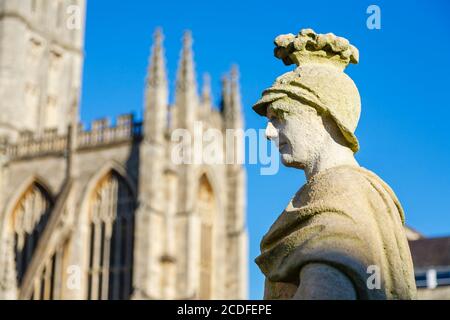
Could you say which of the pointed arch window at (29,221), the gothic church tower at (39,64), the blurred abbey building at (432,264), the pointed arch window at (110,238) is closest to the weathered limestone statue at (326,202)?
the blurred abbey building at (432,264)

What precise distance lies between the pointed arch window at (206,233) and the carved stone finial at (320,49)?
92.3ft

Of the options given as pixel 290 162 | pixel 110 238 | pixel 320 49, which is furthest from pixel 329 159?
pixel 110 238

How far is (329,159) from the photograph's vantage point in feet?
8.38

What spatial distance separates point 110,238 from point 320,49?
2710cm

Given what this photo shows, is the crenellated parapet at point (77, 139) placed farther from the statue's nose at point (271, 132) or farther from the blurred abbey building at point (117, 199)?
the statue's nose at point (271, 132)

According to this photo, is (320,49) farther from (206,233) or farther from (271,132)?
(206,233)

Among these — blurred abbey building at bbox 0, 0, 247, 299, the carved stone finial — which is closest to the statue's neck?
the carved stone finial

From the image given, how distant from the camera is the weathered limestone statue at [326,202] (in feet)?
7.38

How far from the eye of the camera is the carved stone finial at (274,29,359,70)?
2.64 meters

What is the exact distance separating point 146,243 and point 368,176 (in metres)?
25.8

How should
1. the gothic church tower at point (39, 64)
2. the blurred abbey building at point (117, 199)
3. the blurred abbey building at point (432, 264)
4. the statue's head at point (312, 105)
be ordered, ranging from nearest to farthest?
the statue's head at point (312, 105), the blurred abbey building at point (432, 264), the blurred abbey building at point (117, 199), the gothic church tower at point (39, 64)

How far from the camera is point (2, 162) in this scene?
3116 cm

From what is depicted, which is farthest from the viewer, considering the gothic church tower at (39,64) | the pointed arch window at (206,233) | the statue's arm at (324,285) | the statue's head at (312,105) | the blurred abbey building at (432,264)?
the gothic church tower at (39,64)
